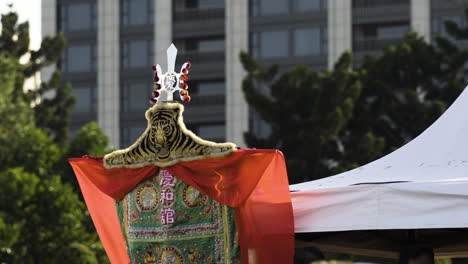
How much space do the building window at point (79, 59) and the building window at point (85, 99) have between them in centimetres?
90

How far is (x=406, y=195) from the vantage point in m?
6.03

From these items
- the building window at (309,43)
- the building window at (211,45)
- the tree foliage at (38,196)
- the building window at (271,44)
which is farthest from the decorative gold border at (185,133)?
the building window at (211,45)

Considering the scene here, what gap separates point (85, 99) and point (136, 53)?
3.13 meters

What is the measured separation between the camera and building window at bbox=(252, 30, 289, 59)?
41906 mm

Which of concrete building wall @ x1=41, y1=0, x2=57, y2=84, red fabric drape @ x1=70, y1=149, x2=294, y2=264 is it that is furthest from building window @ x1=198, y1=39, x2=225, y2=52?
red fabric drape @ x1=70, y1=149, x2=294, y2=264

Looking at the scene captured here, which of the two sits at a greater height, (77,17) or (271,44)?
(77,17)

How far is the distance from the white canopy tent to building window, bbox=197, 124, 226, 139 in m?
34.6

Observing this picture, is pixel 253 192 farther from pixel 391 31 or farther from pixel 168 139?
pixel 391 31

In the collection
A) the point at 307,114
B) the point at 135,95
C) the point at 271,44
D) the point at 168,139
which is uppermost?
the point at 271,44

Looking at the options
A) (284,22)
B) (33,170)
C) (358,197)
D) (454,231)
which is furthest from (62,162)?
(284,22)

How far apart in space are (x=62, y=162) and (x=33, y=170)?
770mm

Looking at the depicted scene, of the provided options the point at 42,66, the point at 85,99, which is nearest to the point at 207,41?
the point at 85,99

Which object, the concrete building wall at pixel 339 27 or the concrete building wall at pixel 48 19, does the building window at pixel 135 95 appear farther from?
the concrete building wall at pixel 339 27

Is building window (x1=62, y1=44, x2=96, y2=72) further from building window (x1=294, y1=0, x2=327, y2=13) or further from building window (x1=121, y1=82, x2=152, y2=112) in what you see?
building window (x1=294, y1=0, x2=327, y2=13)
